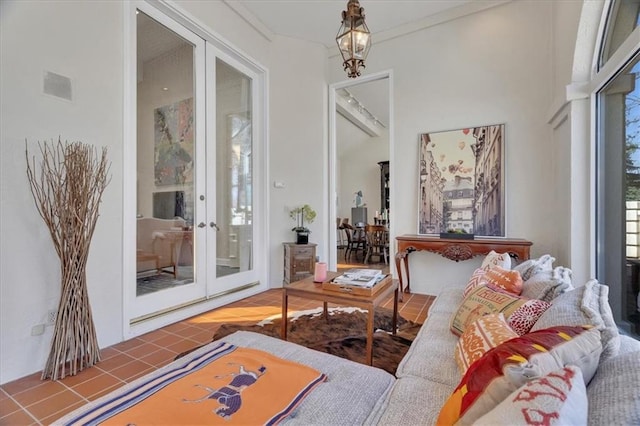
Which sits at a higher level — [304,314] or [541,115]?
[541,115]

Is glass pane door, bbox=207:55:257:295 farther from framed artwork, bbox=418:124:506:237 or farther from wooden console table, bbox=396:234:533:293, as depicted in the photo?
framed artwork, bbox=418:124:506:237

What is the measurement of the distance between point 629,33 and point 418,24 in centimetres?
255

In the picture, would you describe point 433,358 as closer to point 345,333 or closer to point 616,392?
point 616,392

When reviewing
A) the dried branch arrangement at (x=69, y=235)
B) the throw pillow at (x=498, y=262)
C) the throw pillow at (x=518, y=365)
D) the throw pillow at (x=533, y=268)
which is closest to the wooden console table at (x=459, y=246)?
the throw pillow at (x=498, y=262)

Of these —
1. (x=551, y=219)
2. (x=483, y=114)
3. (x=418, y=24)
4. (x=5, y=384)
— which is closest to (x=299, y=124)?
(x=418, y=24)

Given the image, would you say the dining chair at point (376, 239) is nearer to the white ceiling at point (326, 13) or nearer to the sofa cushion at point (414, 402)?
the white ceiling at point (326, 13)

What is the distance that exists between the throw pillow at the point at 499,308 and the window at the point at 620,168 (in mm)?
1220

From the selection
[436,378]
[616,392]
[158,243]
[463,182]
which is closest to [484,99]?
[463,182]

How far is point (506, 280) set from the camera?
186 cm

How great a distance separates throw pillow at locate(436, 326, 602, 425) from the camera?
71 centimetres

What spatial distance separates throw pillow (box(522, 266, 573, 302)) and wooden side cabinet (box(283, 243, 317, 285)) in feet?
9.24

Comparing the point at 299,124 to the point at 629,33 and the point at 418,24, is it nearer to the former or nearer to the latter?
the point at 418,24

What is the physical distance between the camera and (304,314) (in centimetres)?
326

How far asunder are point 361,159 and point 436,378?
8.65 m
